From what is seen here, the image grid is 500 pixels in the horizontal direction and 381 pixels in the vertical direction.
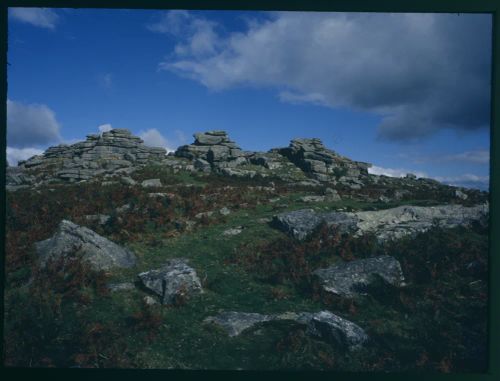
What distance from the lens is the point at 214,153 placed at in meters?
28.4

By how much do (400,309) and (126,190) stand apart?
9.97 m

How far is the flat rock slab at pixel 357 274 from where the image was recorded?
24.6 feet

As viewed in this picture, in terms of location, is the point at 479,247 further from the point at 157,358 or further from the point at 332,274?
the point at 157,358

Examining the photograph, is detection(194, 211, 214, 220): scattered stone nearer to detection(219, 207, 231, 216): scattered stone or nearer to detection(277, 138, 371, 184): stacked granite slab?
detection(219, 207, 231, 216): scattered stone

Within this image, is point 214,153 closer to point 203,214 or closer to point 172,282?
point 203,214

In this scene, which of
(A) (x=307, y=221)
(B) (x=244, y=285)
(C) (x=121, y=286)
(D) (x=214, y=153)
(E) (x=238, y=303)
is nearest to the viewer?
(E) (x=238, y=303)

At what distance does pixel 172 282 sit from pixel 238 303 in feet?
4.80

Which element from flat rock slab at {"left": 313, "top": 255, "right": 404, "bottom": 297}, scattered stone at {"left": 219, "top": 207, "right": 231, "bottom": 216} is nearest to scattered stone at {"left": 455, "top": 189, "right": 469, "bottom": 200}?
flat rock slab at {"left": 313, "top": 255, "right": 404, "bottom": 297}

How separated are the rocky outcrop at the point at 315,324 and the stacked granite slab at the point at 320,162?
14.0 meters

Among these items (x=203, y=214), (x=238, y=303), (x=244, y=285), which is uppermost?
(x=203, y=214)

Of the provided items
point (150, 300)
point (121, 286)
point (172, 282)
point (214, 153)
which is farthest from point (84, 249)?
point (214, 153)

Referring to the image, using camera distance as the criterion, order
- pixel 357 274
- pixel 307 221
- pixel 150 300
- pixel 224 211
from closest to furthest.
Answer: pixel 150 300 → pixel 357 274 → pixel 307 221 → pixel 224 211

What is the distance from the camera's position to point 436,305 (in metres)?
7.09

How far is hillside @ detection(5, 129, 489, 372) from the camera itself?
244 inches
